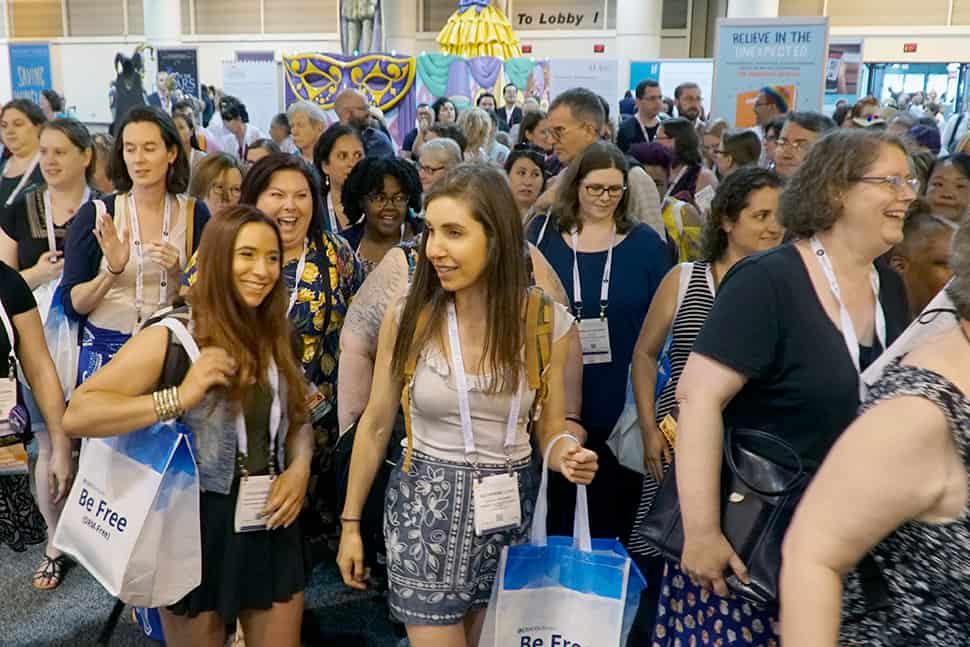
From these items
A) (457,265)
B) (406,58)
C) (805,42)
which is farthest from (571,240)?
(406,58)

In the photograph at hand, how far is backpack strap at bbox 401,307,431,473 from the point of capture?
1.99 metres

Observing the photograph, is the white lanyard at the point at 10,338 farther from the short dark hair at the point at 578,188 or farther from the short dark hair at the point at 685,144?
the short dark hair at the point at 685,144

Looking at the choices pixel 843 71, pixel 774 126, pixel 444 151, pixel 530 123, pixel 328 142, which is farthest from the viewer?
pixel 843 71

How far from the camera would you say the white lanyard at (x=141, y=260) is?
3.01 m

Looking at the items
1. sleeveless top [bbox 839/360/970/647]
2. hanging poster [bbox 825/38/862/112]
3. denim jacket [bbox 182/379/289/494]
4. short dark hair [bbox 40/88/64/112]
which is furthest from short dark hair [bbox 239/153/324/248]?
hanging poster [bbox 825/38/862/112]

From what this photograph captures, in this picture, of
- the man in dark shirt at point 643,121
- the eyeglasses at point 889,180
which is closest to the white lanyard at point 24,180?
the eyeglasses at point 889,180

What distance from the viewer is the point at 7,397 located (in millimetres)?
2195

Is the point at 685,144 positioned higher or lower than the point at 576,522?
higher

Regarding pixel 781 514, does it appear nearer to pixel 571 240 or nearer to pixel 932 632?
pixel 932 632

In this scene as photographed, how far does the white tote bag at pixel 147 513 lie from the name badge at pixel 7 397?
1.07ft

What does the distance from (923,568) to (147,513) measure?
1478 mm

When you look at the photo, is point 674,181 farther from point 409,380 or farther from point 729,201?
point 409,380

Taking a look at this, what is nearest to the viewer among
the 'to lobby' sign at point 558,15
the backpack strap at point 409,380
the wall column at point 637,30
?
the backpack strap at point 409,380

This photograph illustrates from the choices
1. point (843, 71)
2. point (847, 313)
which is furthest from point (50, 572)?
point (843, 71)
